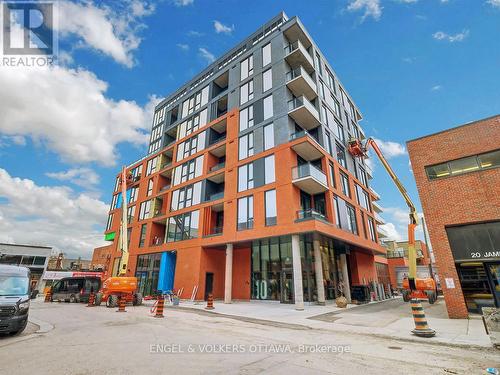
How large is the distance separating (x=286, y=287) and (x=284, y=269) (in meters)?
1.45

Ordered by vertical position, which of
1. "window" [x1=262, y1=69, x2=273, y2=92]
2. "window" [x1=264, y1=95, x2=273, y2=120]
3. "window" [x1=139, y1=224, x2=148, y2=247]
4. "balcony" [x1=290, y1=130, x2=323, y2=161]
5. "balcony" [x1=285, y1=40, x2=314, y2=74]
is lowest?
"window" [x1=139, y1=224, x2=148, y2=247]

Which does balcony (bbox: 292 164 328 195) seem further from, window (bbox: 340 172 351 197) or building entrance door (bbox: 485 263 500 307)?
building entrance door (bbox: 485 263 500 307)

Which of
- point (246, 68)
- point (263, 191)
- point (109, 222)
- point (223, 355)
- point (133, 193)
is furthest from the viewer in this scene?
point (109, 222)

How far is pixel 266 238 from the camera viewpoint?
70.0ft

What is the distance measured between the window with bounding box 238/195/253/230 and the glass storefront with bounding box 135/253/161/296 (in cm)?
1298

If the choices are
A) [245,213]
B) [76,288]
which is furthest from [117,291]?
[245,213]

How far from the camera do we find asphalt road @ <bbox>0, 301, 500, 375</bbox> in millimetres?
5180

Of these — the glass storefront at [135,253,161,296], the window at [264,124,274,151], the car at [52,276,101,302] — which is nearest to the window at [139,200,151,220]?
the glass storefront at [135,253,161,296]

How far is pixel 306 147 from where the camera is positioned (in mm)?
22125

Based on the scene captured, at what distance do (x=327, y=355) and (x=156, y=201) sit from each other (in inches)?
1248

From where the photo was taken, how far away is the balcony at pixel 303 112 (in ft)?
74.8

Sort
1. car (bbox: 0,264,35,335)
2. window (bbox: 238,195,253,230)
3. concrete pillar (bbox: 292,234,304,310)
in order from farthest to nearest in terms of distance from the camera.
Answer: window (bbox: 238,195,253,230) → concrete pillar (bbox: 292,234,304,310) → car (bbox: 0,264,35,335)

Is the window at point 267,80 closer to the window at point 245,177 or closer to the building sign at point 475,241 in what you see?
the window at point 245,177

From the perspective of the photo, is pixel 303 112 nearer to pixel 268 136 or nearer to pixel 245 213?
pixel 268 136
